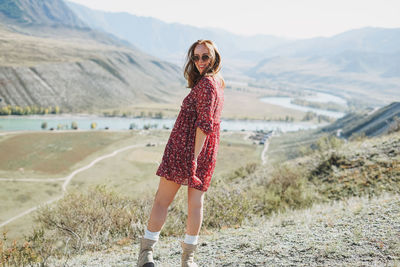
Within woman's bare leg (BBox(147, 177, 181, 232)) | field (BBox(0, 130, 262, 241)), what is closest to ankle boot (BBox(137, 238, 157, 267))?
woman's bare leg (BBox(147, 177, 181, 232))

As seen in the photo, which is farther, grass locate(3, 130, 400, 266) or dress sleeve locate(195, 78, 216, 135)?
grass locate(3, 130, 400, 266)

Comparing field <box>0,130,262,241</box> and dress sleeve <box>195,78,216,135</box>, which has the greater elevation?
dress sleeve <box>195,78,216,135</box>

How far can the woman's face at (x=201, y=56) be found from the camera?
3.85 m

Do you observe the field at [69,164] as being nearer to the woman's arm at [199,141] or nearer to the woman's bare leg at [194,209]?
the woman's bare leg at [194,209]

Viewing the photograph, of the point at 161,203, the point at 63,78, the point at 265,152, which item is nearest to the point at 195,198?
the point at 161,203

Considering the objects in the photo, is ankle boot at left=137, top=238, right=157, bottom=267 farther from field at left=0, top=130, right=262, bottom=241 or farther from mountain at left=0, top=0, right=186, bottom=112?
mountain at left=0, top=0, right=186, bottom=112

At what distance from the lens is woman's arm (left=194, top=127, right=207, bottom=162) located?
3613mm

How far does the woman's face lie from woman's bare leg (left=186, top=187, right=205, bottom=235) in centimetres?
148

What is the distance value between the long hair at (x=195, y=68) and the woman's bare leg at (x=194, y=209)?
1.35m

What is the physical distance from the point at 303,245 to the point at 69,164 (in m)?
51.6

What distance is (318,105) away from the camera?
187000 mm

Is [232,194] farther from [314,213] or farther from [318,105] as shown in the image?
[318,105]

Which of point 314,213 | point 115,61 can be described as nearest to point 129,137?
point 314,213

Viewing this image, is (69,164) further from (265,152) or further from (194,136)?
(194,136)
